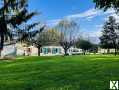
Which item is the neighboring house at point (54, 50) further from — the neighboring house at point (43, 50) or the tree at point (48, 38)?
the tree at point (48, 38)

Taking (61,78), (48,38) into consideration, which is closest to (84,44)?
(48,38)

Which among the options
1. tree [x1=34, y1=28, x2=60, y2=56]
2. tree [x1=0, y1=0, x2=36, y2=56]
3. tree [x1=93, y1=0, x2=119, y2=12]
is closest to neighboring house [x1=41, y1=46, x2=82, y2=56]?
tree [x1=34, y1=28, x2=60, y2=56]

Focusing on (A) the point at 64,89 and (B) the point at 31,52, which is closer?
(A) the point at 64,89

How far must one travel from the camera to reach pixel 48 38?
120 m

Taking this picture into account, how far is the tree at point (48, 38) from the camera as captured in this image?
368 ft

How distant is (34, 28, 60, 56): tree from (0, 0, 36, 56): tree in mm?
54165

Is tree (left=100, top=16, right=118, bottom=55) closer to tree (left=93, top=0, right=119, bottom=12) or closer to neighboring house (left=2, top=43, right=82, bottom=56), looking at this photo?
neighboring house (left=2, top=43, right=82, bottom=56)

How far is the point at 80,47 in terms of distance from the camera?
13225 cm

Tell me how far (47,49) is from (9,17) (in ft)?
233

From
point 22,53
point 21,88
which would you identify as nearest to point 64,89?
point 21,88

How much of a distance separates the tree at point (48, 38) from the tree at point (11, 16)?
54.2 metres

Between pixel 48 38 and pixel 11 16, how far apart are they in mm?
65516

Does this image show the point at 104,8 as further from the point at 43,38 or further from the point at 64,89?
the point at 43,38

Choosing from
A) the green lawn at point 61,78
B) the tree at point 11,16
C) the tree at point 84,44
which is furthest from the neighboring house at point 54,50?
the green lawn at point 61,78
